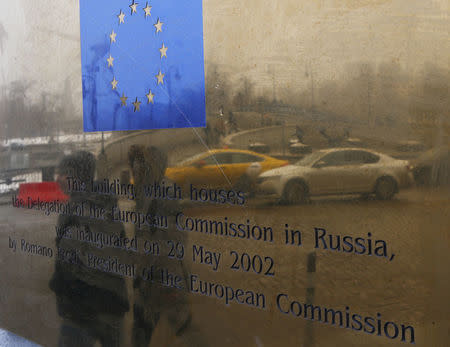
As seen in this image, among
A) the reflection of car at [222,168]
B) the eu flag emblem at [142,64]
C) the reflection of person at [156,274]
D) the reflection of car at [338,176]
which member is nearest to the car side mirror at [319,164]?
the reflection of car at [338,176]

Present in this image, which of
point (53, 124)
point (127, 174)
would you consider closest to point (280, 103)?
point (127, 174)

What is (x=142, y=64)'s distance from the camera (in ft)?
9.17

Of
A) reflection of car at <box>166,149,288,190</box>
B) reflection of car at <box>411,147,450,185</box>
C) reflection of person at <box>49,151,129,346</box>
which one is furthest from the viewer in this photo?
reflection of person at <box>49,151,129,346</box>

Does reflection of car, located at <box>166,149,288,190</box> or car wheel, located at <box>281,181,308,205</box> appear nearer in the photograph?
car wheel, located at <box>281,181,308,205</box>

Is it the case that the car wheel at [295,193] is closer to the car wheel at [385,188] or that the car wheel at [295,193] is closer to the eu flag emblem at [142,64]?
the car wheel at [385,188]

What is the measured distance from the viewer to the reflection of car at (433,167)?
1.85 metres

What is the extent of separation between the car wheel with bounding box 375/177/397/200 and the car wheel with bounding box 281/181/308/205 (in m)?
0.31

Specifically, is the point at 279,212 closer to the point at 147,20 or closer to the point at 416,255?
the point at 416,255

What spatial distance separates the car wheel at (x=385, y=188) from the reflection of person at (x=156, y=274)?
41.1 inches

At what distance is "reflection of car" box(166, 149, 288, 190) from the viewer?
2330mm

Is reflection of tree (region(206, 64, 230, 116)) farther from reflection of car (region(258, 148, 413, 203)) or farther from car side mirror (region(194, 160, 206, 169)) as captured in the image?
reflection of car (region(258, 148, 413, 203))

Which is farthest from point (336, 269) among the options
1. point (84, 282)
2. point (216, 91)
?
point (84, 282)

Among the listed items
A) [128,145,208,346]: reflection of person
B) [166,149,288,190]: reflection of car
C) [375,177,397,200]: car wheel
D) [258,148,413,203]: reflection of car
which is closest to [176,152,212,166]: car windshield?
[166,149,288,190]: reflection of car

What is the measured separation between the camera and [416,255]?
190 centimetres
